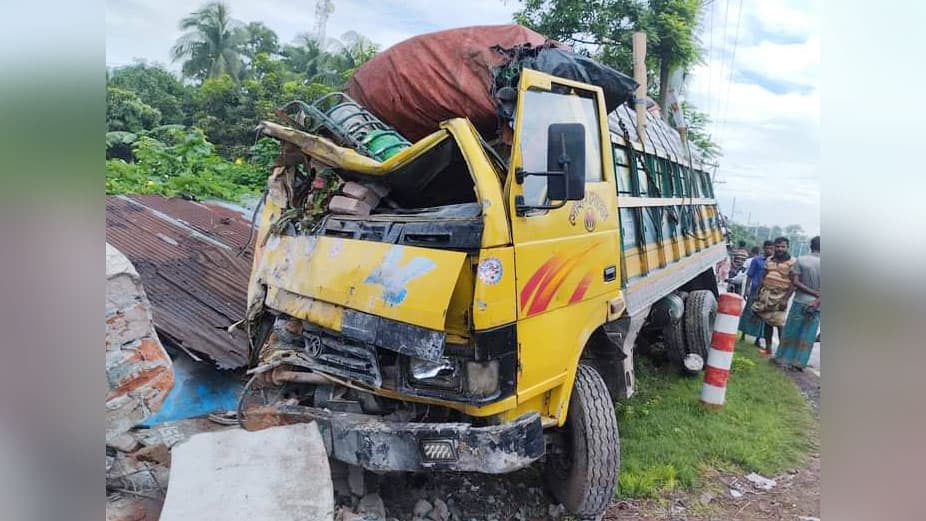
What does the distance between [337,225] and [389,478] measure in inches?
50.7

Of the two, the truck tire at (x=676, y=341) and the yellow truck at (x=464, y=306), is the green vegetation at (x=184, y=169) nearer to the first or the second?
the yellow truck at (x=464, y=306)

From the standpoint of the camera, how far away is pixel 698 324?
175 inches

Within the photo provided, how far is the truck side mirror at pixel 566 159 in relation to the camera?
6.95 ft

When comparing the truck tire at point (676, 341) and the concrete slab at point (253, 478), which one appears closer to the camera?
the concrete slab at point (253, 478)

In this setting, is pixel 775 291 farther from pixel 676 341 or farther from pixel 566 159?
pixel 566 159

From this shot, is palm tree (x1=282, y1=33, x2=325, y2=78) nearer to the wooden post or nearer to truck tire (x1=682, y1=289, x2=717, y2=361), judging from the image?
the wooden post

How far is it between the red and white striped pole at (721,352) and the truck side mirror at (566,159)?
2.15 metres

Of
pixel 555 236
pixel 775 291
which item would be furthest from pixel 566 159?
pixel 775 291

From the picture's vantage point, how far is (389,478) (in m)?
2.80

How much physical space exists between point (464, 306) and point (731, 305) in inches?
96.1

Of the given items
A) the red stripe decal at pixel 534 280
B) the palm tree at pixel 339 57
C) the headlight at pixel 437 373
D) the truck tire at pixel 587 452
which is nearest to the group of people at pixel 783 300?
the truck tire at pixel 587 452

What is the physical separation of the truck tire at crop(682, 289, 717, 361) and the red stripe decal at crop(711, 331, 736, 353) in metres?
0.62
